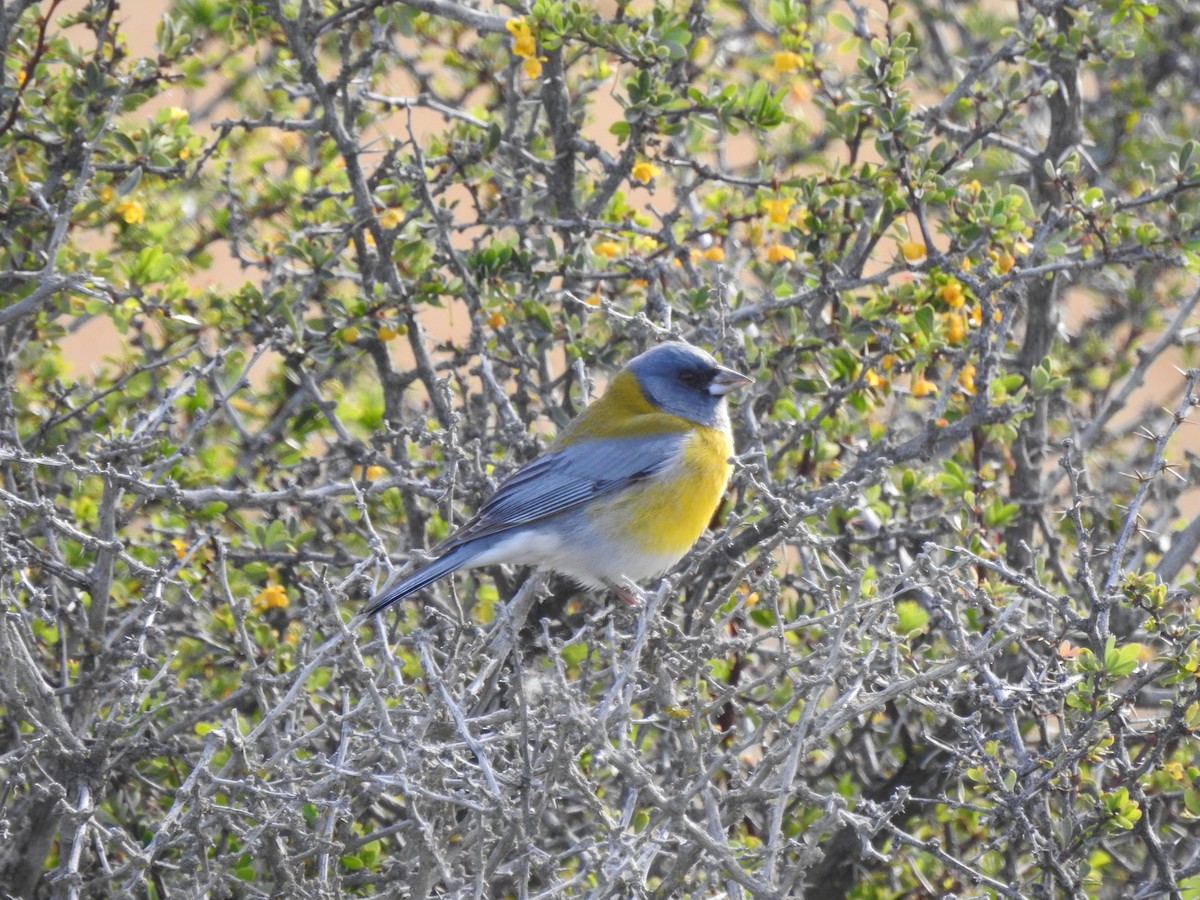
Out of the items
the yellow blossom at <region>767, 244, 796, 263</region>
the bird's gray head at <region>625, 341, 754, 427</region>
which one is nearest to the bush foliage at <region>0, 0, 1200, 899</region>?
the yellow blossom at <region>767, 244, 796, 263</region>

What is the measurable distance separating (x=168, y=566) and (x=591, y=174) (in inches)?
87.2

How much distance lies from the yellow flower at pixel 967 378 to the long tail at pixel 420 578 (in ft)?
4.97

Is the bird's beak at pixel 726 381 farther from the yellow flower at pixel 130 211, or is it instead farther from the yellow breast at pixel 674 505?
the yellow flower at pixel 130 211

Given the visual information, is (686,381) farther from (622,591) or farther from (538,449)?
(622,591)

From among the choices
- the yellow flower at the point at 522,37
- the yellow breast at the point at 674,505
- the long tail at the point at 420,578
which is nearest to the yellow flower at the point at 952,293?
the yellow breast at the point at 674,505

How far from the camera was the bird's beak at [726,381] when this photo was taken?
423 cm

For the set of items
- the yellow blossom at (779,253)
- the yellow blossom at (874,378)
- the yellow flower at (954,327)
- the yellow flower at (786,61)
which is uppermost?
the yellow flower at (786,61)

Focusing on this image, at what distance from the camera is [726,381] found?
4285 millimetres

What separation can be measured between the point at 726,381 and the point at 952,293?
670 mm

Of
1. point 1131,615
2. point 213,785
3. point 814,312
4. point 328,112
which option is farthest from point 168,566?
point 1131,615

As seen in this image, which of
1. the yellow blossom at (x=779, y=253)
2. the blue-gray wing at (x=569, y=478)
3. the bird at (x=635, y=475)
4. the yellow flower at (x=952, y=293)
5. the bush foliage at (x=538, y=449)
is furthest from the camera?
the yellow blossom at (x=779, y=253)

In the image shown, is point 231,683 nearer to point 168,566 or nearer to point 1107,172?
point 168,566

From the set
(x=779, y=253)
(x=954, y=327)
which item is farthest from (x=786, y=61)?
(x=954, y=327)

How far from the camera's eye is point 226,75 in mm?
5828
